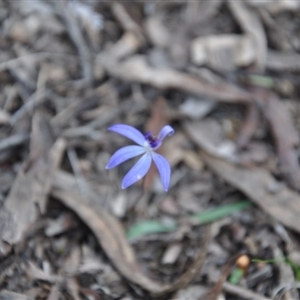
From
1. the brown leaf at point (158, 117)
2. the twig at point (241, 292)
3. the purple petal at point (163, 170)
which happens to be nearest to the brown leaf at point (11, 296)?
the purple petal at point (163, 170)

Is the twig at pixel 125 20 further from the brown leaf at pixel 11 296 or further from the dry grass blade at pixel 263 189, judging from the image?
the brown leaf at pixel 11 296

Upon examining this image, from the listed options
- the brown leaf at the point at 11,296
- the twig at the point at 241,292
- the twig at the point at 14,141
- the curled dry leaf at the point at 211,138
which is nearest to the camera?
the brown leaf at the point at 11,296

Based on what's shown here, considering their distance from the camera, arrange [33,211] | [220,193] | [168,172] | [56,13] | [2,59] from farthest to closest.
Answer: [56,13] < [2,59] < [220,193] < [33,211] < [168,172]

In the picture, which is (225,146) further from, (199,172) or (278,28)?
(278,28)

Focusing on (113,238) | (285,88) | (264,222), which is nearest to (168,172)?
(113,238)

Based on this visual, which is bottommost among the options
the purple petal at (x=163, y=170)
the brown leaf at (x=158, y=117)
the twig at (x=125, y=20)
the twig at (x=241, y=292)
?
the twig at (x=241, y=292)

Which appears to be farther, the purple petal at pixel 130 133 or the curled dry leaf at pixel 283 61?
the curled dry leaf at pixel 283 61
